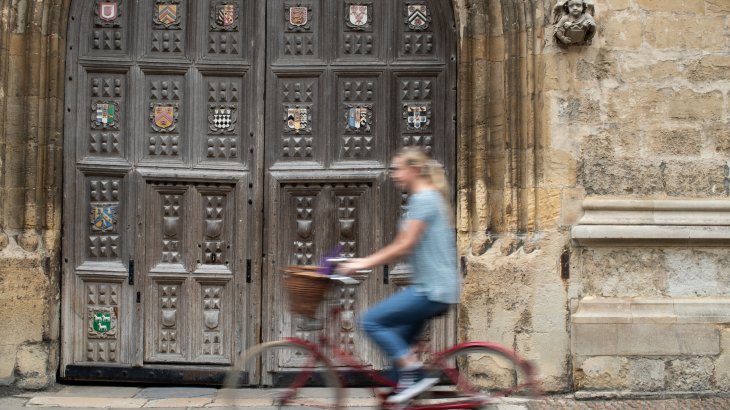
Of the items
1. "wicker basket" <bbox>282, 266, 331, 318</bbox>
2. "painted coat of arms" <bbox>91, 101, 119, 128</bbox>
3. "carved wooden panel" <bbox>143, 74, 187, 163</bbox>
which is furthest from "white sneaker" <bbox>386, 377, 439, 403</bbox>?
"painted coat of arms" <bbox>91, 101, 119, 128</bbox>

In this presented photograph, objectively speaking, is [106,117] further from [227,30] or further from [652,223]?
[652,223]

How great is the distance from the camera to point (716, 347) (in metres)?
5.79

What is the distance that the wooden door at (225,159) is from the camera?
6.21m

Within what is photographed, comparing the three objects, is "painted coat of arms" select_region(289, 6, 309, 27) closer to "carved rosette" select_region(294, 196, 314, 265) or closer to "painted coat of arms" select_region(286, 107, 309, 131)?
"painted coat of arms" select_region(286, 107, 309, 131)

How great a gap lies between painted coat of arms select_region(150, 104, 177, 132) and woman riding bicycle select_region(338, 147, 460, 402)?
2606 millimetres

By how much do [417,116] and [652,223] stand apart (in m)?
1.85

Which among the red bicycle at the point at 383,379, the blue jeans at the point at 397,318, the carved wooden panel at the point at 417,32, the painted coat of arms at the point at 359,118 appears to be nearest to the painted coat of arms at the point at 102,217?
the painted coat of arms at the point at 359,118

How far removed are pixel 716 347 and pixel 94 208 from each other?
179 inches

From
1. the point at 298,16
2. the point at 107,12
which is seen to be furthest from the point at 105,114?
the point at 298,16

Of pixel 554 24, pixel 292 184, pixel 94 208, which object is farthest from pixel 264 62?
pixel 554 24

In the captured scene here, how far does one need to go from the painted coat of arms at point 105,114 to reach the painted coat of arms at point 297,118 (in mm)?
1281

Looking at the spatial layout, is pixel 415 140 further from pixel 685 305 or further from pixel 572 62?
pixel 685 305

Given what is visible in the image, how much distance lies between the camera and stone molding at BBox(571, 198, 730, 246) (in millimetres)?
5793

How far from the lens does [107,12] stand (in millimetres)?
6285
